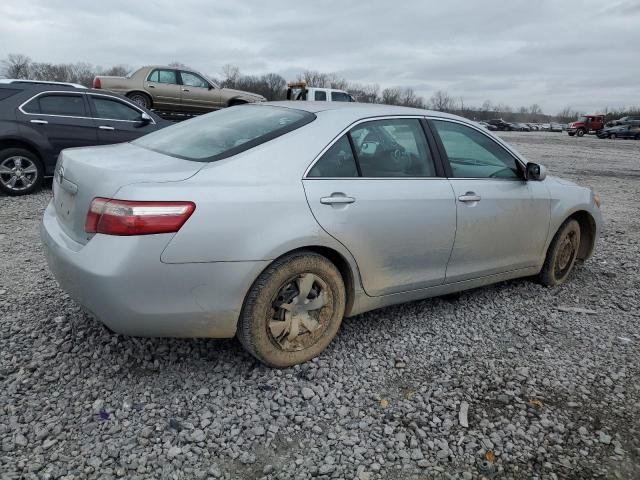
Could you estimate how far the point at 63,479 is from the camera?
2070mm

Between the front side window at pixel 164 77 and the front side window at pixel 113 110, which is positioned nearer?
the front side window at pixel 113 110

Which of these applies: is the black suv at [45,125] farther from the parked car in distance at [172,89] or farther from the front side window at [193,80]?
the front side window at [193,80]

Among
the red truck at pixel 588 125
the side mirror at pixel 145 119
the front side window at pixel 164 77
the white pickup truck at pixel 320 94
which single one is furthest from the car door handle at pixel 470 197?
the red truck at pixel 588 125

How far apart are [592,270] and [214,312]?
164 inches

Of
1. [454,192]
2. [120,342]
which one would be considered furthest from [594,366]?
[120,342]

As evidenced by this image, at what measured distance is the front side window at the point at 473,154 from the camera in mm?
3619

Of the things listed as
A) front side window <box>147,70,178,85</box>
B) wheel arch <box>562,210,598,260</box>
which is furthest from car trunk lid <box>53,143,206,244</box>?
front side window <box>147,70,178,85</box>

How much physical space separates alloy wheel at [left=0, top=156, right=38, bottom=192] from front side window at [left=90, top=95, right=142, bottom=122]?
1382 mm

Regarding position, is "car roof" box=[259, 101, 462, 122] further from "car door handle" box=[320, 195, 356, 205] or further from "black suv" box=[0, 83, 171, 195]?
"black suv" box=[0, 83, 171, 195]

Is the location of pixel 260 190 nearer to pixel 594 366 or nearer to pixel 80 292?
pixel 80 292

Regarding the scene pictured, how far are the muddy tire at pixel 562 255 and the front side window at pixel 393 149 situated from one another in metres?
1.65

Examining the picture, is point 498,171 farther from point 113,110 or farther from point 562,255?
point 113,110

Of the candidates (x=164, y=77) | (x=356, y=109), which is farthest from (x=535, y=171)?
(x=164, y=77)

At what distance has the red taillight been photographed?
235 cm
